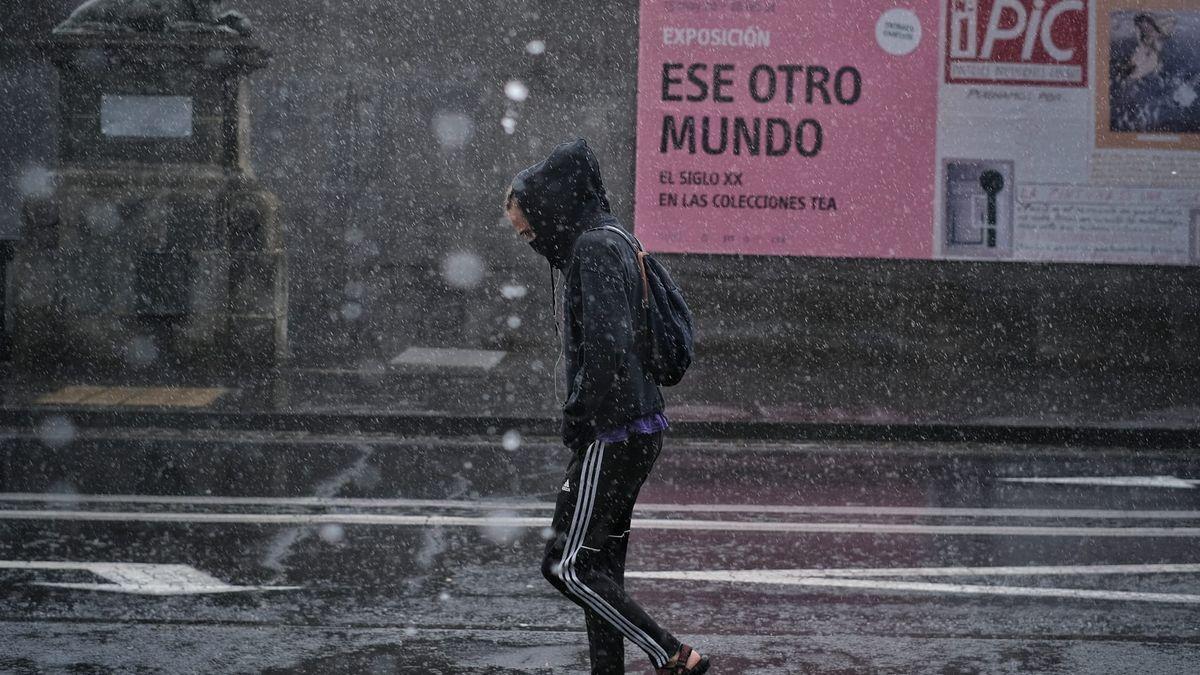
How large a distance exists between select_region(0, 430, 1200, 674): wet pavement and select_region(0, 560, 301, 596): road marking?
2 cm

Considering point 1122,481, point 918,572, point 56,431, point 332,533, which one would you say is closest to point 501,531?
point 332,533

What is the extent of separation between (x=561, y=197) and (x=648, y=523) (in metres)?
3.74

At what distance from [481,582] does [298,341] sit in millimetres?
9959

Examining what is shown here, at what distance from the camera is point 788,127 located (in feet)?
51.8

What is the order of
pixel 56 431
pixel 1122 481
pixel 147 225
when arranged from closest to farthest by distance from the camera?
pixel 1122 481
pixel 56 431
pixel 147 225

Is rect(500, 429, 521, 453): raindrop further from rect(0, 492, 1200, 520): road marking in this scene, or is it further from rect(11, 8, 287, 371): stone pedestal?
rect(11, 8, 287, 371): stone pedestal

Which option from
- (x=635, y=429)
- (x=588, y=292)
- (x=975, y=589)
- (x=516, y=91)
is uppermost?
(x=516, y=91)

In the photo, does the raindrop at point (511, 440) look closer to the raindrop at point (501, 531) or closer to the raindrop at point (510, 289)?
the raindrop at point (501, 531)

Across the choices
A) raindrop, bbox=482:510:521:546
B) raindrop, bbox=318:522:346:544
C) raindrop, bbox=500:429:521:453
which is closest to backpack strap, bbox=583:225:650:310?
raindrop, bbox=482:510:521:546

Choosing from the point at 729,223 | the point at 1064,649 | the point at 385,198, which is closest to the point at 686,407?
the point at 729,223

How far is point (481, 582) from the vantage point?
6.48 meters

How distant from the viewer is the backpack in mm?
4480

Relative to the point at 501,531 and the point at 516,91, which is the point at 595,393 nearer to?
the point at 501,531

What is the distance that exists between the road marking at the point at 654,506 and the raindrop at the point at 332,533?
1.97 ft
